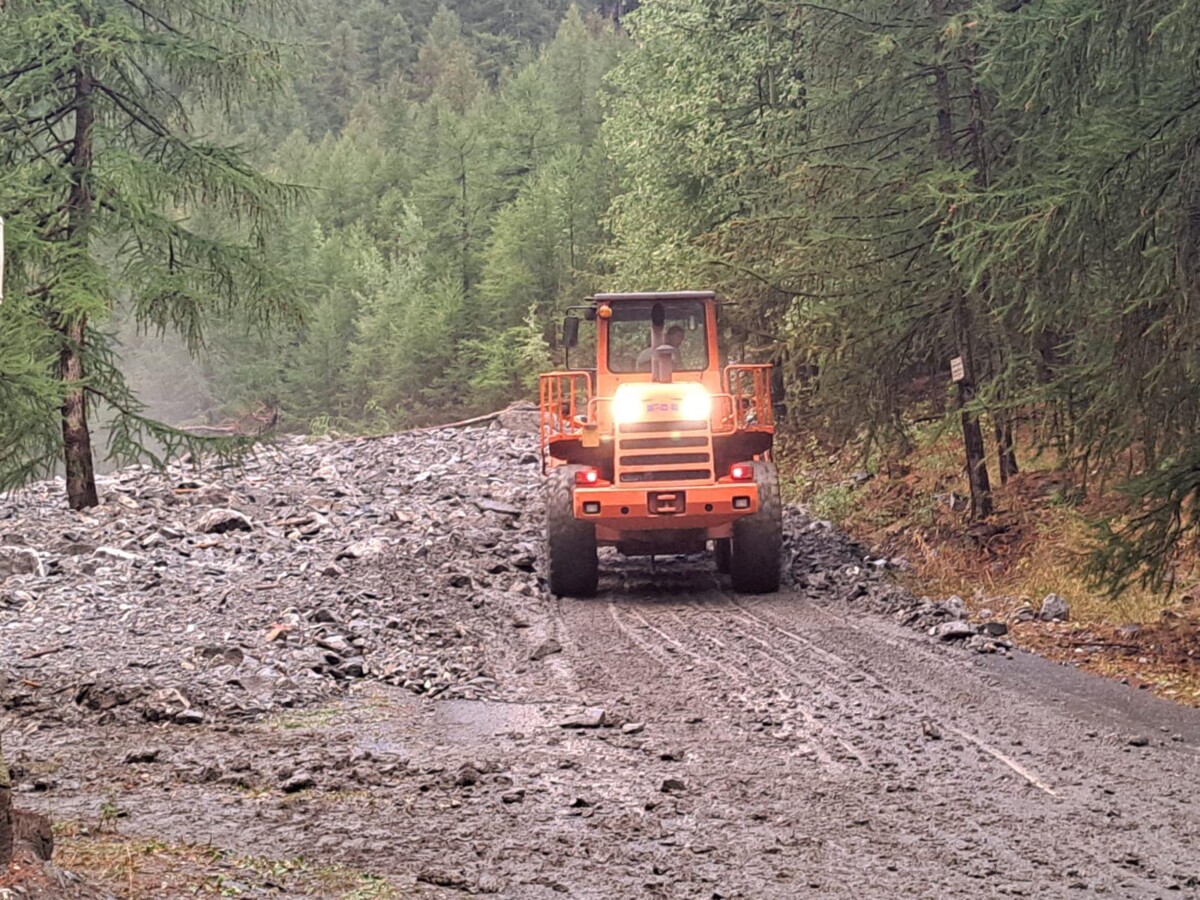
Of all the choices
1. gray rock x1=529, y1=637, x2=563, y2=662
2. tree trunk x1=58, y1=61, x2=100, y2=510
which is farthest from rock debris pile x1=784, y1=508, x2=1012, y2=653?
tree trunk x1=58, y1=61, x2=100, y2=510

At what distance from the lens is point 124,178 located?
15.4m

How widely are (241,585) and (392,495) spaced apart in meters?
8.23

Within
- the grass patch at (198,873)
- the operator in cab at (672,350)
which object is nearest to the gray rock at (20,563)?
the operator in cab at (672,350)

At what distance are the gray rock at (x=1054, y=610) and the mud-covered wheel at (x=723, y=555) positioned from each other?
369 centimetres

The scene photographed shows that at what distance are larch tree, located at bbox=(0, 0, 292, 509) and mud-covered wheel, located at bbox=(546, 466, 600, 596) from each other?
20.2 feet

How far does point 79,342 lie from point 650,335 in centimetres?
776

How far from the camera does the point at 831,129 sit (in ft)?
47.1

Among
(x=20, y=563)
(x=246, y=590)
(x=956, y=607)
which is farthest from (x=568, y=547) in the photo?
(x=20, y=563)

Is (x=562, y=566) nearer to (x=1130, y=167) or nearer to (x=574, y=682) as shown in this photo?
(x=574, y=682)

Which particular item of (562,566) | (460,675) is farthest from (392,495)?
(460,675)

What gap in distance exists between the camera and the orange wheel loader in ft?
38.0

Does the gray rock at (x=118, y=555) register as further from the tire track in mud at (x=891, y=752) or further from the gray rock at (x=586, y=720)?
the gray rock at (x=586, y=720)

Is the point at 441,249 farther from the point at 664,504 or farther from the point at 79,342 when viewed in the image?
the point at 664,504

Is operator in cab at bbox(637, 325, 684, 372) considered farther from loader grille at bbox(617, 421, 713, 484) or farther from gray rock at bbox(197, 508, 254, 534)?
gray rock at bbox(197, 508, 254, 534)
